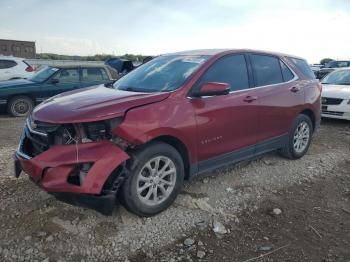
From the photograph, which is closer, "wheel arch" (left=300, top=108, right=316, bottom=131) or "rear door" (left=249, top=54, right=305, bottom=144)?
"rear door" (left=249, top=54, right=305, bottom=144)

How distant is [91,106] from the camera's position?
3.57 metres

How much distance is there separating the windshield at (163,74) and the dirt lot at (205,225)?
1.35 m

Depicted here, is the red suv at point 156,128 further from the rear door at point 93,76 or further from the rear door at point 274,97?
the rear door at point 93,76

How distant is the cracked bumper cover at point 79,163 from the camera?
3311 mm

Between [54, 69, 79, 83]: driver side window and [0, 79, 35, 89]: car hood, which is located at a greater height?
[54, 69, 79, 83]: driver side window

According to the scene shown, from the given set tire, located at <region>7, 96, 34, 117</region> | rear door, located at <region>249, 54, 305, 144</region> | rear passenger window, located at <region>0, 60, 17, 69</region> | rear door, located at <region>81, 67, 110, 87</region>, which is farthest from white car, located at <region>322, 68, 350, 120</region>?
rear passenger window, located at <region>0, 60, 17, 69</region>

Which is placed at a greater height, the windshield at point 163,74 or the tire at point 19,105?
the windshield at point 163,74

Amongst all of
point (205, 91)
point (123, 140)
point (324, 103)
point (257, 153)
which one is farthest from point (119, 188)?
point (324, 103)

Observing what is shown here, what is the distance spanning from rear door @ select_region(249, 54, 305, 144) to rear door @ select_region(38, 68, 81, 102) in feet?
21.2

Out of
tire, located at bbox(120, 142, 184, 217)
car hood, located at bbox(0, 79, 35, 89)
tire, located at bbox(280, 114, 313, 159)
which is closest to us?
tire, located at bbox(120, 142, 184, 217)

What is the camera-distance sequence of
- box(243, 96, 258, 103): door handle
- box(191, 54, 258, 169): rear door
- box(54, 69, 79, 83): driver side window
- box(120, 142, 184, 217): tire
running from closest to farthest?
box(120, 142, 184, 217): tire
box(191, 54, 258, 169): rear door
box(243, 96, 258, 103): door handle
box(54, 69, 79, 83): driver side window

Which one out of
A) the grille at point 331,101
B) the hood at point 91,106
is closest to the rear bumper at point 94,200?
the hood at point 91,106

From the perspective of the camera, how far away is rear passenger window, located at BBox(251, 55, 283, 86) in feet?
16.6

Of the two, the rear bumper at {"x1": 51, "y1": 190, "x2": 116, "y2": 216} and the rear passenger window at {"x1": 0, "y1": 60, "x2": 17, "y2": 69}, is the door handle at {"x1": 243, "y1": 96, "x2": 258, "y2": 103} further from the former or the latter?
the rear passenger window at {"x1": 0, "y1": 60, "x2": 17, "y2": 69}
